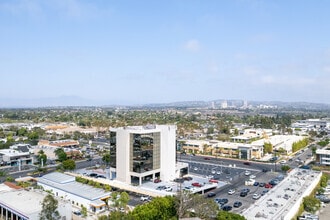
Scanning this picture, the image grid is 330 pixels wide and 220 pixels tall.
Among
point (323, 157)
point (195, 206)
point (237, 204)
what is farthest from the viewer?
point (323, 157)

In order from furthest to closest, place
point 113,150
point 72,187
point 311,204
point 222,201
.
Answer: point 113,150
point 72,187
point 222,201
point 311,204

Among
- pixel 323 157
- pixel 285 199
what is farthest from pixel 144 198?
pixel 323 157

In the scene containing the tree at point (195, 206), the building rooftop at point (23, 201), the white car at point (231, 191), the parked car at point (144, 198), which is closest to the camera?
the tree at point (195, 206)

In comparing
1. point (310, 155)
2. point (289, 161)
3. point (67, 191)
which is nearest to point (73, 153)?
point (67, 191)

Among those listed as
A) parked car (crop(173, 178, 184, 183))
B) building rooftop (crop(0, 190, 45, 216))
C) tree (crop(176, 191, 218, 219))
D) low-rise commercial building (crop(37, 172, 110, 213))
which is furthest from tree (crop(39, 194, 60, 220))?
parked car (crop(173, 178, 184, 183))

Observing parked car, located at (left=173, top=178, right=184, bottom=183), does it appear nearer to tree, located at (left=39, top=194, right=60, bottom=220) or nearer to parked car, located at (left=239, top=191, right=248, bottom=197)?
parked car, located at (left=239, top=191, right=248, bottom=197)

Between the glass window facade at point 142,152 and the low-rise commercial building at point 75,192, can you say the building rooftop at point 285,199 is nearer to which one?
the low-rise commercial building at point 75,192

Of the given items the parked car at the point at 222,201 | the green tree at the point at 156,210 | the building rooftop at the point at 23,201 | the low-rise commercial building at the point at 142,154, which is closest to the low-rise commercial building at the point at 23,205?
the building rooftop at the point at 23,201

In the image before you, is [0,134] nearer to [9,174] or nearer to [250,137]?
[9,174]

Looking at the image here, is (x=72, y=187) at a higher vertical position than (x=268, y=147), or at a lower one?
lower

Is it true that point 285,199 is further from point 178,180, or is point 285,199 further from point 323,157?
point 323,157
